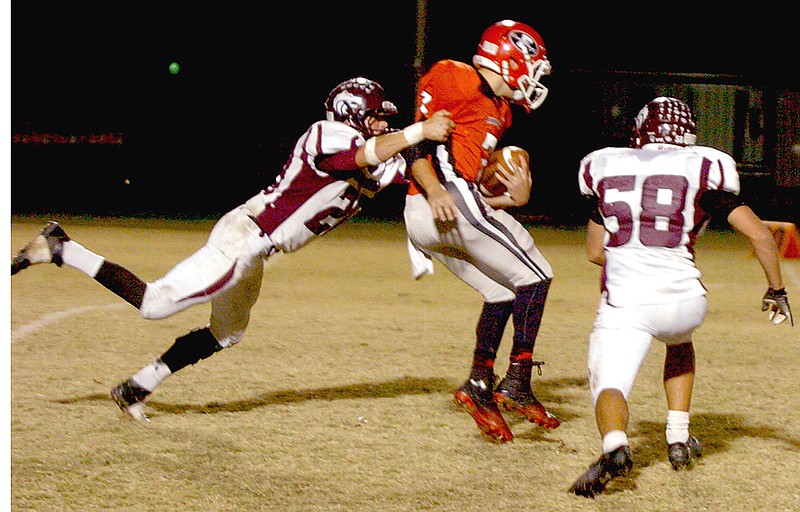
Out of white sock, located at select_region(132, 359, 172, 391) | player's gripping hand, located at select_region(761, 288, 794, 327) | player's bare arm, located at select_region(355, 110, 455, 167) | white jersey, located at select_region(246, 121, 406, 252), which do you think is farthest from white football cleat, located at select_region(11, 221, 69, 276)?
player's gripping hand, located at select_region(761, 288, 794, 327)

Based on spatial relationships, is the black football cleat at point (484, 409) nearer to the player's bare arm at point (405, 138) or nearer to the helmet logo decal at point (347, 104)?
the player's bare arm at point (405, 138)

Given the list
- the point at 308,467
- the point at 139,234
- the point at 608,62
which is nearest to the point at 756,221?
the point at 308,467

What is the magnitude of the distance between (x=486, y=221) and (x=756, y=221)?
1235 mm

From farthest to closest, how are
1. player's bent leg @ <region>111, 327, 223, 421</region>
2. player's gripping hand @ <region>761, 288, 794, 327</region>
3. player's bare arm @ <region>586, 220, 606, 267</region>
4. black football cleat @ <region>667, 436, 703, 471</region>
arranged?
player's bent leg @ <region>111, 327, 223, 421</region>
player's bare arm @ <region>586, 220, 606, 267</region>
black football cleat @ <region>667, 436, 703, 471</region>
player's gripping hand @ <region>761, 288, 794, 327</region>

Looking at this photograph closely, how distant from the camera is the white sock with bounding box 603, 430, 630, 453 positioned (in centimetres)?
393

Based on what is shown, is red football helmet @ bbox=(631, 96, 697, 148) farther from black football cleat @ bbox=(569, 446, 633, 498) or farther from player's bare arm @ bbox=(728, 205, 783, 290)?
black football cleat @ bbox=(569, 446, 633, 498)

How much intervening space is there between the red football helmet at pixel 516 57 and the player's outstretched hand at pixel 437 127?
55cm

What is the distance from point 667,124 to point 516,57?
2.99ft

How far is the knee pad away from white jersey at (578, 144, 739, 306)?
2087 mm

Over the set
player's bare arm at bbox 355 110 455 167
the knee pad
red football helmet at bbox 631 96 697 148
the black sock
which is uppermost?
red football helmet at bbox 631 96 697 148

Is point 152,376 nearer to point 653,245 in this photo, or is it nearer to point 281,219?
point 281,219

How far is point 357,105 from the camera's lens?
16.1 ft

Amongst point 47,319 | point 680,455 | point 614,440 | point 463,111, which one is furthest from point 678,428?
point 47,319

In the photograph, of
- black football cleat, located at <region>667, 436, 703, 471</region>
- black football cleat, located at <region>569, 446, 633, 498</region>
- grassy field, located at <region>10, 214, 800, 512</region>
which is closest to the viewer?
black football cleat, located at <region>569, 446, 633, 498</region>
